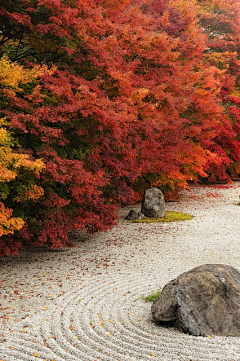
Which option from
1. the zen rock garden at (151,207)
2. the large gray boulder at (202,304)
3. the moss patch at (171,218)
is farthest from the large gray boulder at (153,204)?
the large gray boulder at (202,304)

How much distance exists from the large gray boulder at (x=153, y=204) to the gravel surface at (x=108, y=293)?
1.25m

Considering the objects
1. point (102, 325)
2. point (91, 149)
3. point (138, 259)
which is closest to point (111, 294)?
point (102, 325)

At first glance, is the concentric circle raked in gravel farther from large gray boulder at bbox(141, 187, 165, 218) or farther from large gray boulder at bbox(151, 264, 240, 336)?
large gray boulder at bbox(141, 187, 165, 218)

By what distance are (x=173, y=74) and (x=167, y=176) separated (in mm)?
5241

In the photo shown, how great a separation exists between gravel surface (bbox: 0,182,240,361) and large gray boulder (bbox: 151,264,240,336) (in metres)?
0.19

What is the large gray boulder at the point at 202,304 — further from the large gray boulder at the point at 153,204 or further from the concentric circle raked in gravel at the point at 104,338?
the large gray boulder at the point at 153,204

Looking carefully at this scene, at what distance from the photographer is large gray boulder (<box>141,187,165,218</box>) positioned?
52.7 feet

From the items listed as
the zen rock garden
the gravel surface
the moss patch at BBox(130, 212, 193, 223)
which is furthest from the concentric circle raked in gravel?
the zen rock garden

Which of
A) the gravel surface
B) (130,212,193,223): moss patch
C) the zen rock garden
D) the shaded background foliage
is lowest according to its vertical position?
the gravel surface

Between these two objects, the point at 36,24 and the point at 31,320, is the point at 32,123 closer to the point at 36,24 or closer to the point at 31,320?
the point at 36,24

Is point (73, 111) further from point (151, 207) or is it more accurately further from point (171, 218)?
point (171, 218)

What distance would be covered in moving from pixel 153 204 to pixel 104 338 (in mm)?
10808

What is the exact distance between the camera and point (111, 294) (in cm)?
752

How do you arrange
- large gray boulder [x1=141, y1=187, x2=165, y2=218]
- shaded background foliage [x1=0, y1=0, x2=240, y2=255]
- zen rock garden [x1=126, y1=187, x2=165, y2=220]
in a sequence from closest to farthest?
shaded background foliage [x1=0, y1=0, x2=240, y2=255]
zen rock garden [x1=126, y1=187, x2=165, y2=220]
large gray boulder [x1=141, y1=187, x2=165, y2=218]
